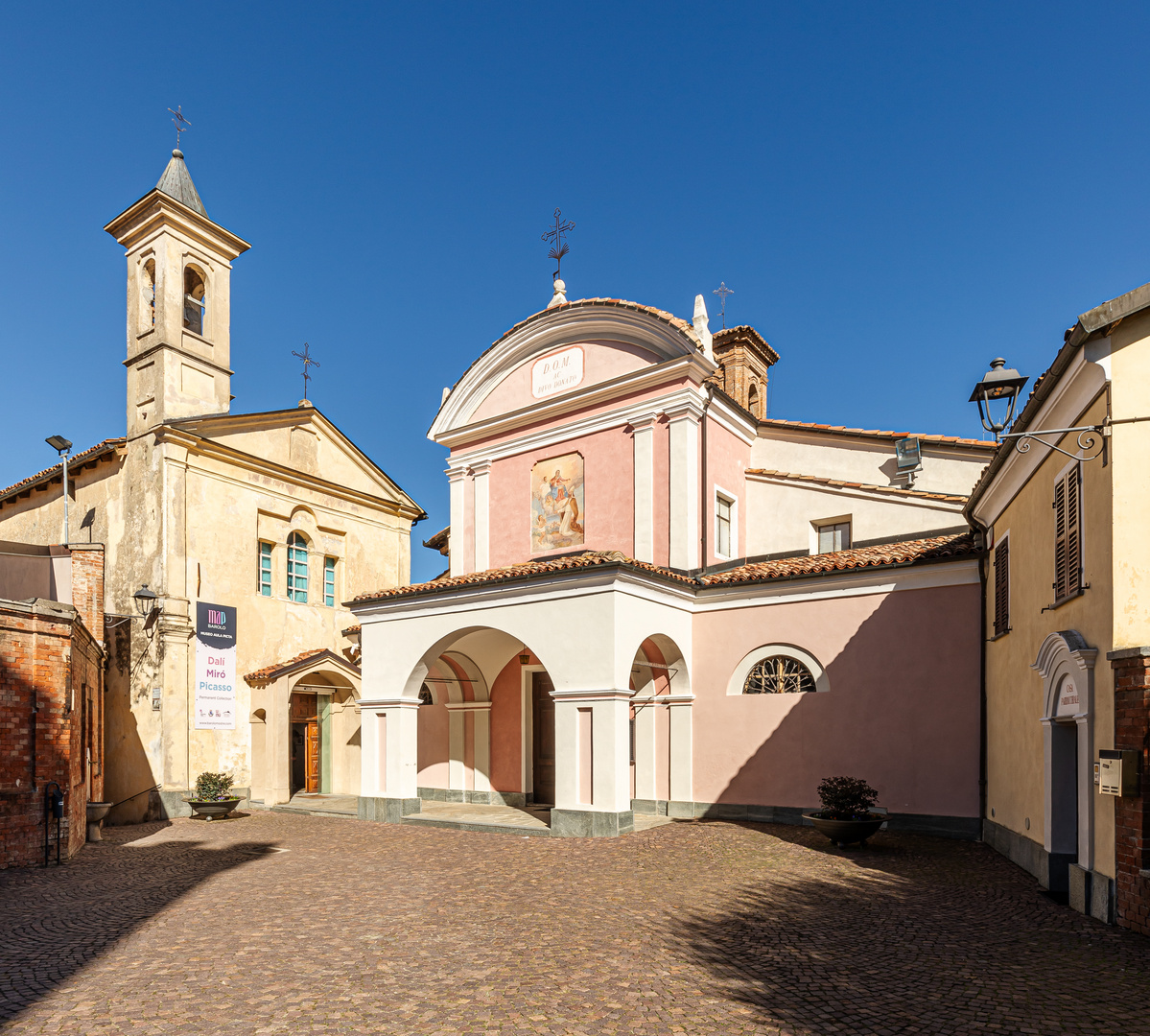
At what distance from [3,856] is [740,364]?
19462mm

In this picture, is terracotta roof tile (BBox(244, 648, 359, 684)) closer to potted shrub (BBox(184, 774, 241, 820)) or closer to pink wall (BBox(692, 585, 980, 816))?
potted shrub (BBox(184, 774, 241, 820))

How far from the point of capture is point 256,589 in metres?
20.3

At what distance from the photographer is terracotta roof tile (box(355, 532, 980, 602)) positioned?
1324cm

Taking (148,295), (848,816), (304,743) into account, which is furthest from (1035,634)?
(148,295)

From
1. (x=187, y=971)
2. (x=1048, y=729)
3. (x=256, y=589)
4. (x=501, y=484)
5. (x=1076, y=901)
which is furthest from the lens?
(x=256, y=589)

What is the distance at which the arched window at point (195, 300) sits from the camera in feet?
69.2

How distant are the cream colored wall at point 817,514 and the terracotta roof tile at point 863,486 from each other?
10 cm

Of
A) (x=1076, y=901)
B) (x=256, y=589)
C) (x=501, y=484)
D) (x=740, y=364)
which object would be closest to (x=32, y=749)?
(x=256, y=589)

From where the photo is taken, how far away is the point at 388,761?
15625 millimetres

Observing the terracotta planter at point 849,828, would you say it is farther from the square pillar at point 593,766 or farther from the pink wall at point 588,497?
the pink wall at point 588,497

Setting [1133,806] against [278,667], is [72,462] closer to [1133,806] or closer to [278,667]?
[278,667]

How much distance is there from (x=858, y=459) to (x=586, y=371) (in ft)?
19.2

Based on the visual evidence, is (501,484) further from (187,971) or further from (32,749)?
(187,971)

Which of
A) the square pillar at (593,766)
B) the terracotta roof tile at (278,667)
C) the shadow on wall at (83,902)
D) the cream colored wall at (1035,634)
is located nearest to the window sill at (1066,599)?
the cream colored wall at (1035,634)
